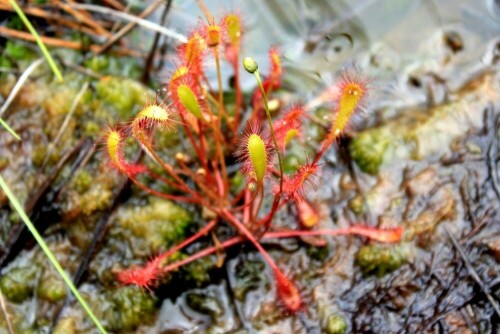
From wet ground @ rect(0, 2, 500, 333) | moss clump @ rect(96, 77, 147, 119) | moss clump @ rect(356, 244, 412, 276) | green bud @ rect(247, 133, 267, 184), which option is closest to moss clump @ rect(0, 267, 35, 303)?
wet ground @ rect(0, 2, 500, 333)

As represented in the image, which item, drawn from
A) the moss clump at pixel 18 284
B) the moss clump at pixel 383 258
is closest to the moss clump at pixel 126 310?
the moss clump at pixel 18 284

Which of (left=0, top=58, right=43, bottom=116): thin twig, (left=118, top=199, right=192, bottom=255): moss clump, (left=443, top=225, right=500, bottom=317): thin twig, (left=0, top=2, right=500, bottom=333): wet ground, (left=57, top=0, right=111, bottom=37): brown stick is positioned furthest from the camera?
(left=57, top=0, right=111, bottom=37): brown stick

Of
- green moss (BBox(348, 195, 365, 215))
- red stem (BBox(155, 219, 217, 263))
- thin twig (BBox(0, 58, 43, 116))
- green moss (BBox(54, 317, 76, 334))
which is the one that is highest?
thin twig (BBox(0, 58, 43, 116))

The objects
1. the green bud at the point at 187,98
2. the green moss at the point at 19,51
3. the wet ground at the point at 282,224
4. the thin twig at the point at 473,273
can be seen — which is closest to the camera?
the green bud at the point at 187,98

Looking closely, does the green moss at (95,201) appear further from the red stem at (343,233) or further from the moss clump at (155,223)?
the red stem at (343,233)

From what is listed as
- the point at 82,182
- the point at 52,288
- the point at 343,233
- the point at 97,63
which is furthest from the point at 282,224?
the point at 97,63

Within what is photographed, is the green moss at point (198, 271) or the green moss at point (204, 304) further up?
the green moss at point (198, 271)

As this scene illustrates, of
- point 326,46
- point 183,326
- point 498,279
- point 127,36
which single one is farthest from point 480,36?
point 183,326

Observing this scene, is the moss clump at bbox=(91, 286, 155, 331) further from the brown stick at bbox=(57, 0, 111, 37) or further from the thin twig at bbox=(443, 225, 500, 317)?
the brown stick at bbox=(57, 0, 111, 37)

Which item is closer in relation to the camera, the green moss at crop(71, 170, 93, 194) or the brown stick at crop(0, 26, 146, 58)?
the green moss at crop(71, 170, 93, 194)
